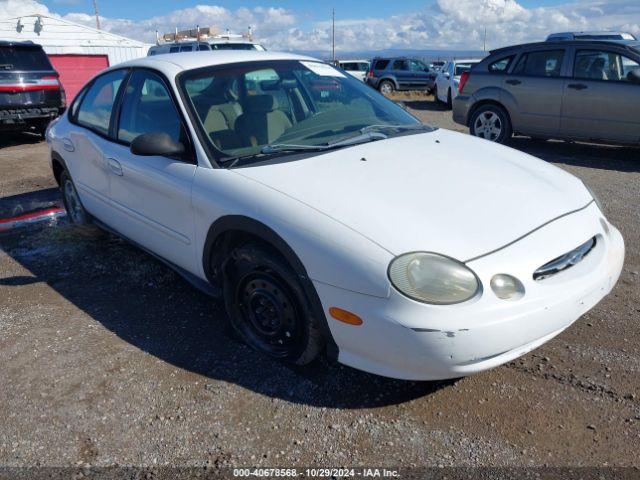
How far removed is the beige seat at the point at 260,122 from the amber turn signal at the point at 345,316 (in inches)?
47.7

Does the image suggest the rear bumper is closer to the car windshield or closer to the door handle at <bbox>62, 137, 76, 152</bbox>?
the car windshield

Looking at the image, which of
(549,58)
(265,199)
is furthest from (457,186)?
(549,58)

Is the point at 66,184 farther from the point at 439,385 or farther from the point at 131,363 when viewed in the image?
the point at 439,385

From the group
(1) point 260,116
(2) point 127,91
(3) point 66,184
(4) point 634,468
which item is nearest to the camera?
(4) point 634,468

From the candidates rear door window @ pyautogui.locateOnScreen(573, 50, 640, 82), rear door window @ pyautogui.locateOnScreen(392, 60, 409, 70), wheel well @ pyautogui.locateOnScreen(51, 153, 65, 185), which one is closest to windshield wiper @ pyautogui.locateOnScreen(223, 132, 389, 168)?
wheel well @ pyautogui.locateOnScreen(51, 153, 65, 185)

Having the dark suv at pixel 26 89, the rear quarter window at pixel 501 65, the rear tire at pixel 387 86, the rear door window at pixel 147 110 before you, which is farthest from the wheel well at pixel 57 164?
the rear tire at pixel 387 86

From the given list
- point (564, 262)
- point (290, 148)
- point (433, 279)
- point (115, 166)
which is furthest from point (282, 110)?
point (564, 262)

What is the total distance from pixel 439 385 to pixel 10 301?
3066 millimetres

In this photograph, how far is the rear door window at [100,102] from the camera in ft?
13.1

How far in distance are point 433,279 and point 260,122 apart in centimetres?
160

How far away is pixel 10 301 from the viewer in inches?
151

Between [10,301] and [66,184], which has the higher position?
[66,184]

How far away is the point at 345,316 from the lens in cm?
235

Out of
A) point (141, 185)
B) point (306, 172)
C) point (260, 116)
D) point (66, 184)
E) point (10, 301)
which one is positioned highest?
point (260, 116)
